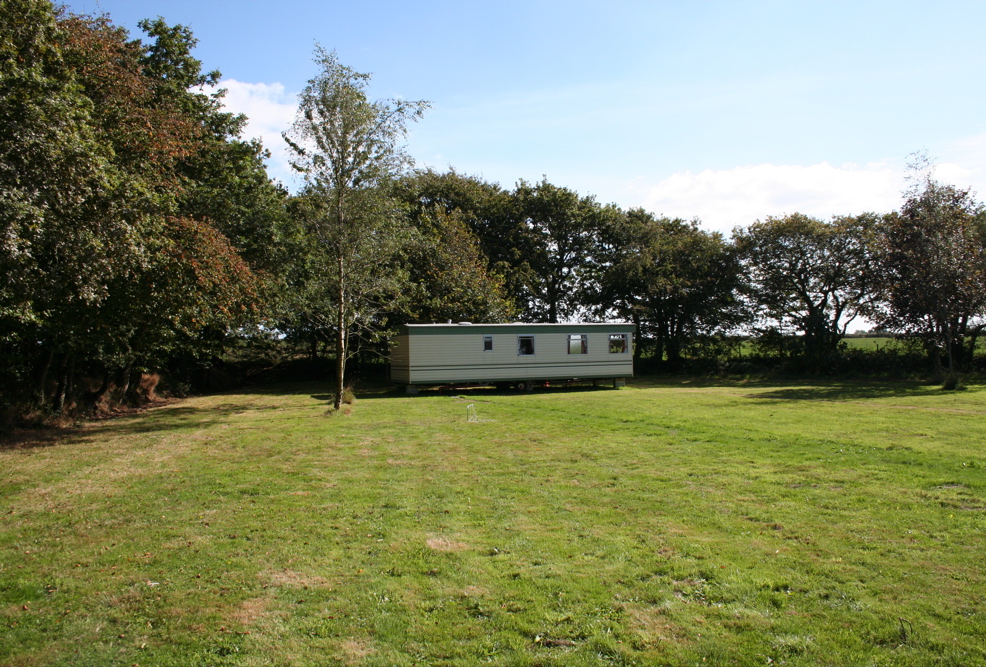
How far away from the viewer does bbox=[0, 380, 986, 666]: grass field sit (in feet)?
11.6

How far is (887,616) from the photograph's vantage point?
12.3ft

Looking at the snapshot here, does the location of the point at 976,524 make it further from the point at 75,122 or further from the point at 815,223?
the point at 815,223

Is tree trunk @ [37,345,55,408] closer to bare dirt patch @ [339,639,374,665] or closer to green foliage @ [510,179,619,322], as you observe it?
bare dirt patch @ [339,639,374,665]

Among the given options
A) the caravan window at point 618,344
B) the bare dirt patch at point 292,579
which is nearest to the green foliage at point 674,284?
the caravan window at point 618,344

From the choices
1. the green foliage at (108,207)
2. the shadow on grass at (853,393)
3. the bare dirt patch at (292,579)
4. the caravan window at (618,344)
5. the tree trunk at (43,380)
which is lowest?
the bare dirt patch at (292,579)

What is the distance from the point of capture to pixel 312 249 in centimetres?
1756

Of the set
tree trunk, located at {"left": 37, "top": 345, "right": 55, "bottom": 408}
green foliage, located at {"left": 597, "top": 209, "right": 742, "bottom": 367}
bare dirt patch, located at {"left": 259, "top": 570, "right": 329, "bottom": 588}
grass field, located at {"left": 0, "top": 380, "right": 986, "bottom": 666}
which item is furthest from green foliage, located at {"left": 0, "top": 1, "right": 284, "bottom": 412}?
green foliage, located at {"left": 597, "top": 209, "right": 742, "bottom": 367}

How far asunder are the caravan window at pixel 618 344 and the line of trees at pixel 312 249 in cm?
600

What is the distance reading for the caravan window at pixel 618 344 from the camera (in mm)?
26375

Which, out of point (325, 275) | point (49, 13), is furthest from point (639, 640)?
point (325, 275)

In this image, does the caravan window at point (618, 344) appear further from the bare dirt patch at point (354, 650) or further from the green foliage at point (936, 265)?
the bare dirt patch at point (354, 650)

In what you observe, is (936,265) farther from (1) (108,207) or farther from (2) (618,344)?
(1) (108,207)

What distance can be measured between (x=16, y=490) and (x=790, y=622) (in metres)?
8.45

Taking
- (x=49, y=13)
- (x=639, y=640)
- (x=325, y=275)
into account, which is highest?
(x=49, y=13)
